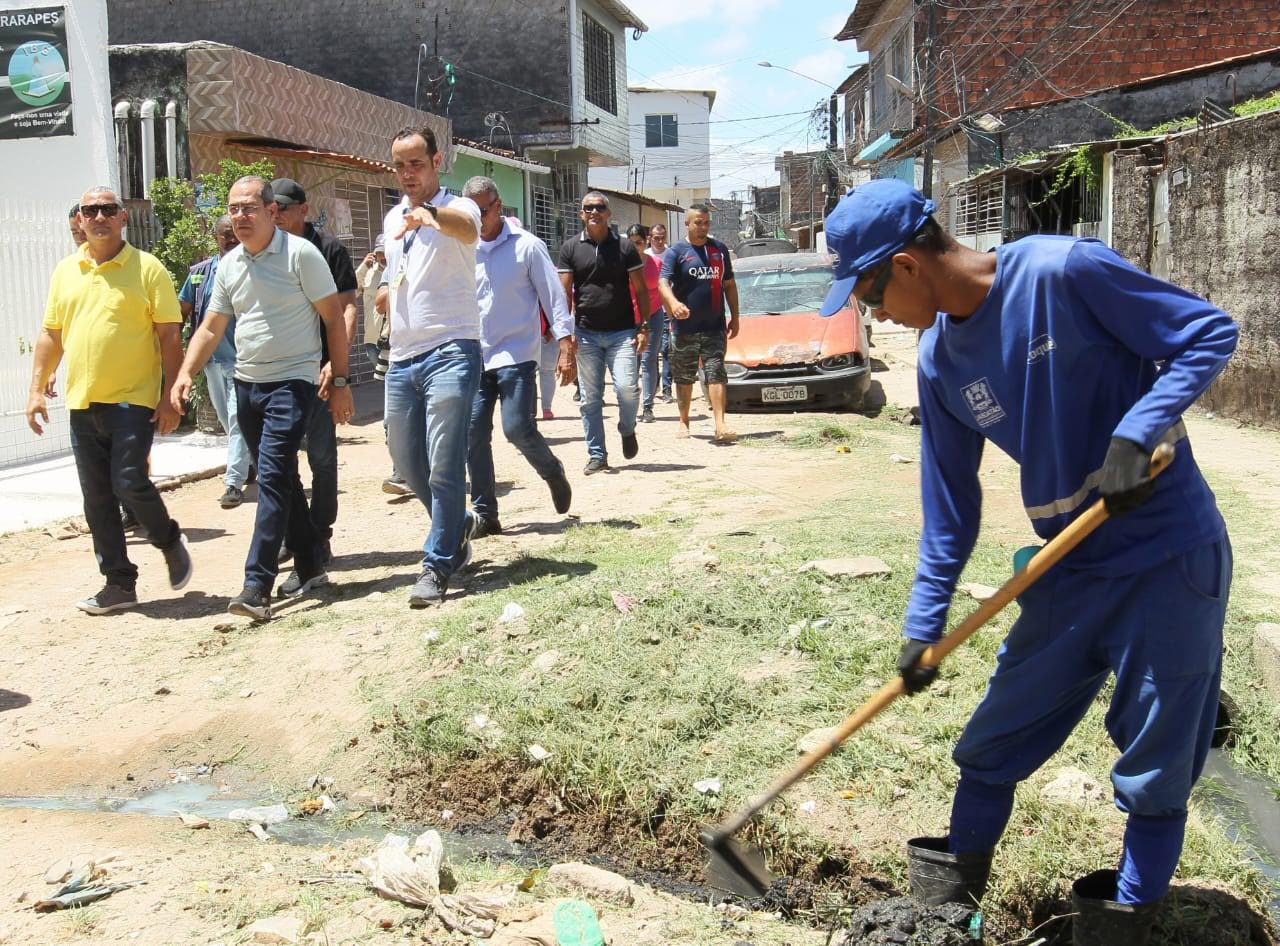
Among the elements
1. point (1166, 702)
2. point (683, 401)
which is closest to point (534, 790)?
point (1166, 702)

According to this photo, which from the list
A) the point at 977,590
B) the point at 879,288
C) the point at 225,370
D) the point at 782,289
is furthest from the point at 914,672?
the point at 782,289

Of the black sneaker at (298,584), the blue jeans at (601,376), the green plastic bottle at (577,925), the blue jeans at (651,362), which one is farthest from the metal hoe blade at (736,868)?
the blue jeans at (651,362)

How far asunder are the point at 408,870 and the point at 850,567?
8.81 feet

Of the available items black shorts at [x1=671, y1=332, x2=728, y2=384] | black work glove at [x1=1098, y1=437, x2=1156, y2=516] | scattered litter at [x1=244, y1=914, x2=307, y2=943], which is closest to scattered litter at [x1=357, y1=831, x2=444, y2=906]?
scattered litter at [x1=244, y1=914, x2=307, y2=943]

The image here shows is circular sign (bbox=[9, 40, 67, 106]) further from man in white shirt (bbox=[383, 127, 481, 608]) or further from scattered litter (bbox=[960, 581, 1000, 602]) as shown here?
scattered litter (bbox=[960, 581, 1000, 602])

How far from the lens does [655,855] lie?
12.0 feet

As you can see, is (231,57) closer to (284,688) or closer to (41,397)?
(41,397)

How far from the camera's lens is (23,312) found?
10.9 m

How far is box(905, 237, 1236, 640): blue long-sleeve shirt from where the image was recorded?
7.88 ft

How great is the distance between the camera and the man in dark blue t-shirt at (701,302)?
10.3 meters

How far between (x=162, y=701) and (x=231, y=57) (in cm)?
1060

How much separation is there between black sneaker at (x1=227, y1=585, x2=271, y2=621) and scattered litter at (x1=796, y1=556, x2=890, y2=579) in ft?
7.87

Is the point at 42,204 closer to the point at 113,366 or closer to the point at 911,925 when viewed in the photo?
the point at 113,366

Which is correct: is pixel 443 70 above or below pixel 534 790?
above
